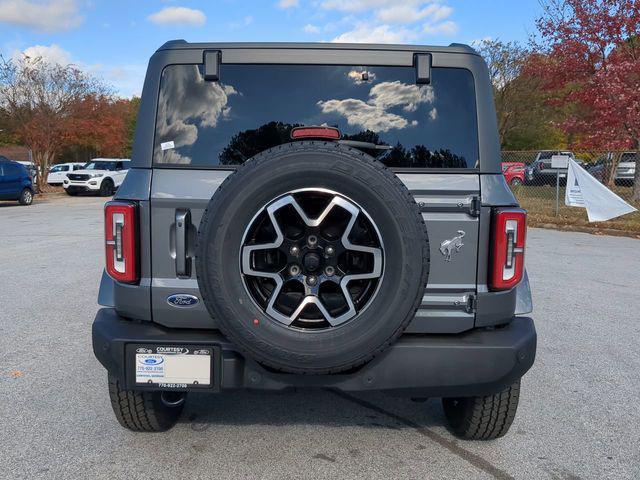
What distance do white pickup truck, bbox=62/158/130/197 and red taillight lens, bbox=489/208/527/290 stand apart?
83.5ft

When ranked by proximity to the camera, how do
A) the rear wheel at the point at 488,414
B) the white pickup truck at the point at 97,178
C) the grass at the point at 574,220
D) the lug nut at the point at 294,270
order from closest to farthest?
the lug nut at the point at 294,270, the rear wheel at the point at 488,414, the grass at the point at 574,220, the white pickup truck at the point at 97,178

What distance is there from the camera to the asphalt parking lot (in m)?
2.92

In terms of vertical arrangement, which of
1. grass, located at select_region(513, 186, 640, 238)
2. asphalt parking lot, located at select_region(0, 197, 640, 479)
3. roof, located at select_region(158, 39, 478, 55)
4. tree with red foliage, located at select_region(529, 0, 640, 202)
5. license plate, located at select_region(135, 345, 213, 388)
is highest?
tree with red foliage, located at select_region(529, 0, 640, 202)

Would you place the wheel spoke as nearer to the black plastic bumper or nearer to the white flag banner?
the black plastic bumper

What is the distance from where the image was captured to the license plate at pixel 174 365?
2.63m

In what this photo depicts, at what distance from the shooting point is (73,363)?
4.42 m

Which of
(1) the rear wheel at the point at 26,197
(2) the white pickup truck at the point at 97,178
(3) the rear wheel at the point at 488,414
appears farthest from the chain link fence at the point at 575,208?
(2) the white pickup truck at the point at 97,178

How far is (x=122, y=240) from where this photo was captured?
273cm

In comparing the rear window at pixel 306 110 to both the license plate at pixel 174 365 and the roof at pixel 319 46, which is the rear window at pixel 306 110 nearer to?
the roof at pixel 319 46

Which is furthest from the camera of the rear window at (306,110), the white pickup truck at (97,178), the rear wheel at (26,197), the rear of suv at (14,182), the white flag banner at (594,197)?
the white pickup truck at (97,178)

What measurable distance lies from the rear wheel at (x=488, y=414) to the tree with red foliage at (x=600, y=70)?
51.0ft

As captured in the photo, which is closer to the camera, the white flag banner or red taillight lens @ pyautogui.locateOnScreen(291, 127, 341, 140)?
red taillight lens @ pyautogui.locateOnScreen(291, 127, 341, 140)

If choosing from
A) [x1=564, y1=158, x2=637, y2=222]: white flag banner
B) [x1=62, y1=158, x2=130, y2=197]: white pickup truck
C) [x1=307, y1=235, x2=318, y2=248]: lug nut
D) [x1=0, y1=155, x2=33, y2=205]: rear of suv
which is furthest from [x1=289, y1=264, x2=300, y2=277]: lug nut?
[x1=62, y1=158, x2=130, y2=197]: white pickup truck

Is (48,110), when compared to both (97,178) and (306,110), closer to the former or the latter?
(97,178)
